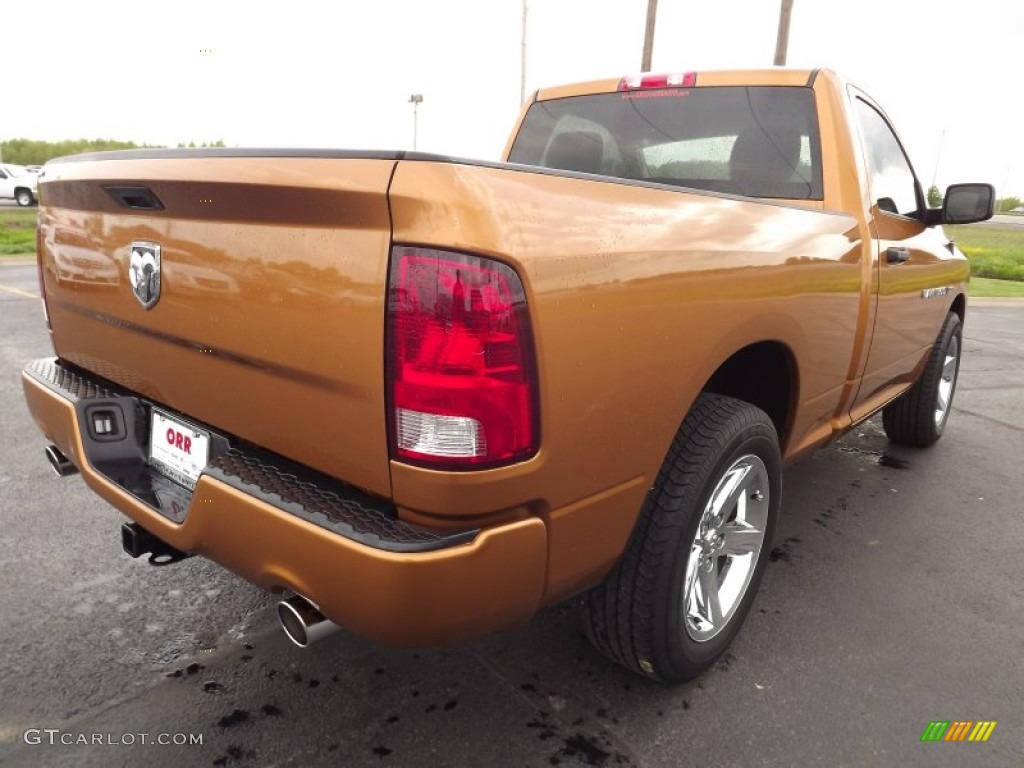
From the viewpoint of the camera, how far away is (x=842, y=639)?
2521 mm

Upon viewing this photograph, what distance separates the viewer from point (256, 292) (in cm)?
162

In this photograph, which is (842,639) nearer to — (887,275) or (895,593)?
(895,593)

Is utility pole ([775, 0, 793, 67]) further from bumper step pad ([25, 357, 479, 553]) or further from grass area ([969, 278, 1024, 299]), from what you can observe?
bumper step pad ([25, 357, 479, 553])

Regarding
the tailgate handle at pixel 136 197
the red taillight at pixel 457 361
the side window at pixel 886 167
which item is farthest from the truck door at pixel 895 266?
the tailgate handle at pixel 136 197

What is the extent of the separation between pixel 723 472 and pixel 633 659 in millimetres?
552

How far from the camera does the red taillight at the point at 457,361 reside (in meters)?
1.40

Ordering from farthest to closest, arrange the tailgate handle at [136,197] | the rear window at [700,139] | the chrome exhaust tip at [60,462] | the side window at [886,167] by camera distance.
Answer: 1. the side window at [886,167]
2. the rear window at [700,139]
3. the chrome exhaust tip at [60,462]
4. the tailgate handle at [136,197]

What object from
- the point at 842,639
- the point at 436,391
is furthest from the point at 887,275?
the point at 436,391

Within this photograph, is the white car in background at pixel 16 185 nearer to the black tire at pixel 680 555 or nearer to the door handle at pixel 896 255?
the door handle at pixel 896 255

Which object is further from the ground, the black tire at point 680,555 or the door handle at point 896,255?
the door handle at point 896,255

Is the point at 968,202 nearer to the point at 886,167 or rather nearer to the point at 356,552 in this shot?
the point at 886,167

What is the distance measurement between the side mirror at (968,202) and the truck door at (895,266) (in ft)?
0.44

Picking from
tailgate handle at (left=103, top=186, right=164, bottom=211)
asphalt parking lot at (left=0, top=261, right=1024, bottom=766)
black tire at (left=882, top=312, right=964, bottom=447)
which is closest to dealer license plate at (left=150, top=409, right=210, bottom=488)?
tailgate handle at (left=103, top=186, right=164, bottom=211)

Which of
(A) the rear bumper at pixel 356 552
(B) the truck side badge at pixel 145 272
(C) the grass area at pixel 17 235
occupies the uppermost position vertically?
(B) the truck side badge at pixel 145 272
